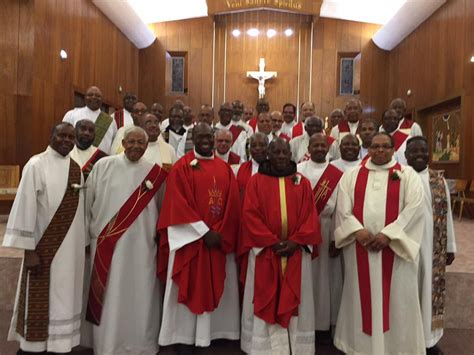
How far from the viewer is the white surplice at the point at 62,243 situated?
320cm

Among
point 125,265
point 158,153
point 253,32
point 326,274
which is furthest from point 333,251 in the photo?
point 253,32

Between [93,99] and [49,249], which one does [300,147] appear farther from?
[49,249]

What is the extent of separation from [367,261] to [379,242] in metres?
0.22

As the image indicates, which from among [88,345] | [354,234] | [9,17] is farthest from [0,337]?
[9,17]

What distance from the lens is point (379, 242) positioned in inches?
130

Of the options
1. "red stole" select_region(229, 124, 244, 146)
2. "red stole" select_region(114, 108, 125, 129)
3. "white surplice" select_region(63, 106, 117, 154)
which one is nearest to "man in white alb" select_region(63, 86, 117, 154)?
"white surplice" select_region(63, 106, 117, 154)

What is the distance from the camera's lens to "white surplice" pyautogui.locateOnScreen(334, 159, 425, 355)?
334cm

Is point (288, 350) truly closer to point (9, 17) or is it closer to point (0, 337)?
point (0, 337)

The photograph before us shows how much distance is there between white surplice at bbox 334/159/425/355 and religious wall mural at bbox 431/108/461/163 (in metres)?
6.94

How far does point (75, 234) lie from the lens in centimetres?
340

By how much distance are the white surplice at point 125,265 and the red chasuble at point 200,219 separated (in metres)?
0.15

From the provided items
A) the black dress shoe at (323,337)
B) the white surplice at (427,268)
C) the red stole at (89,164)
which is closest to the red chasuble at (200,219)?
the red stole at (89,164)

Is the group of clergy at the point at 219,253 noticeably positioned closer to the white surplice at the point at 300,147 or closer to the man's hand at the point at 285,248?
the man's hand at the point at 285,248

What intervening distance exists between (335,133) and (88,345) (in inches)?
160
